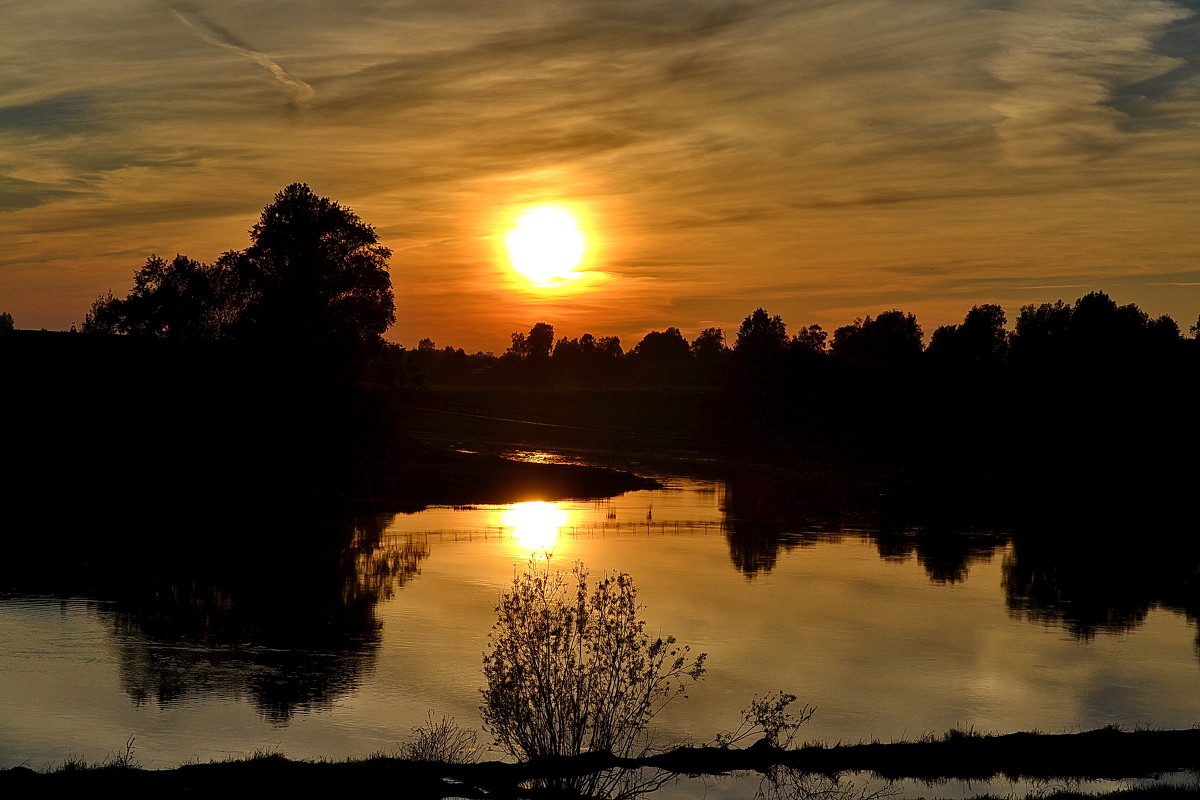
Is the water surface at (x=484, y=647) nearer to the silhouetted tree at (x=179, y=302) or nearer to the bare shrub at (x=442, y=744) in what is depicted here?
the bare shrub at (x=442, y=744)

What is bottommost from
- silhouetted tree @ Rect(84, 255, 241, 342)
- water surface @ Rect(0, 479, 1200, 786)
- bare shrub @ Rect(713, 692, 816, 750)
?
water surface @ Rect(0, 479, 1200, 786)

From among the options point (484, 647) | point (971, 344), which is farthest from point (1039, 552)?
point (971, 344)

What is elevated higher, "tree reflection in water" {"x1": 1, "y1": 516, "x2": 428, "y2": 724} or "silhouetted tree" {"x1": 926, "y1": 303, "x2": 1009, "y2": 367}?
"silhouetted tree" {"x1": 926, "y1": 303, "x2": 1009, "y2": 367}

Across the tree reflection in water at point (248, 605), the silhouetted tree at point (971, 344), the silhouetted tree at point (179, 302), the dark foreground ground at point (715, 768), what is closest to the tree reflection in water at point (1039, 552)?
the dark foreground ground at point (715, 768)

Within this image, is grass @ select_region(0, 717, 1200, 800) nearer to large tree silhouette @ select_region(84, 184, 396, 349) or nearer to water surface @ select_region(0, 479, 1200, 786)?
water surface @ select_region(0, 479, 1200, 786)

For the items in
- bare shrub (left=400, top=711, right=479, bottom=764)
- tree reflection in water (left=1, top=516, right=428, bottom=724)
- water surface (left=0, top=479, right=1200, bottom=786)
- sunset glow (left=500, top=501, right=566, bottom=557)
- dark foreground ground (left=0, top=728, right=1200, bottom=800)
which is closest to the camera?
dark foreground ground (left=0, top=728, right=1200, bottom=800)

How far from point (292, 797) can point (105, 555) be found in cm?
3078

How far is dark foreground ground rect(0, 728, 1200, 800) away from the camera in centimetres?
1673

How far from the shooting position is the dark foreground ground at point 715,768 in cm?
1673

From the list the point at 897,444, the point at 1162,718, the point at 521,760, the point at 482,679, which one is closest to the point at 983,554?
the point at 1162,718

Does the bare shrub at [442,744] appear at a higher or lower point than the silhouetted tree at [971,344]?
lower

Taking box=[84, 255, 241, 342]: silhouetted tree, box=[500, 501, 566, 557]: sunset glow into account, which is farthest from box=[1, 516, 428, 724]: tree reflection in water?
box=[84, 255, 241, 342]: silhouetted tree

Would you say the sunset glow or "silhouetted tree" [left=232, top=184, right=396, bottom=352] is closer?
the sunset glow

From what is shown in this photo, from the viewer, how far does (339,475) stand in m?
62.6
